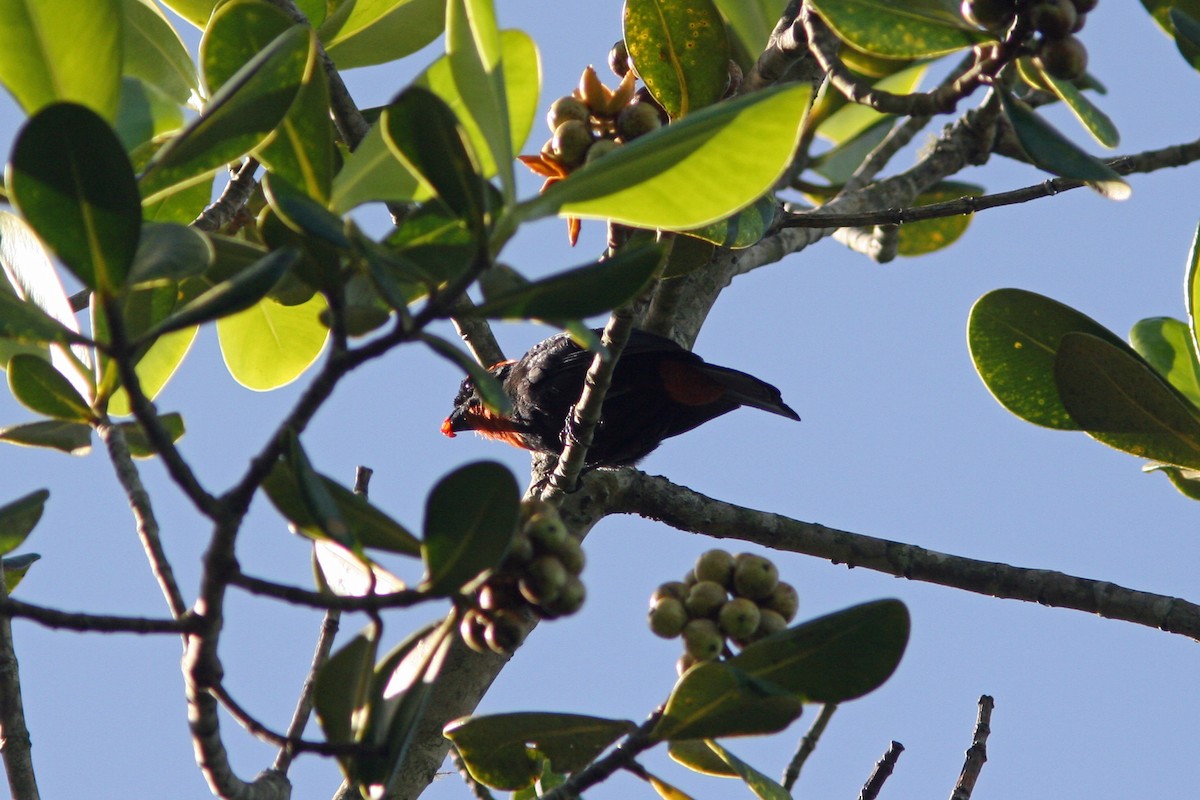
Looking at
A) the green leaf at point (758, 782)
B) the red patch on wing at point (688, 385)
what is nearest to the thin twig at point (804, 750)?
the green leaf at point (758, 782)

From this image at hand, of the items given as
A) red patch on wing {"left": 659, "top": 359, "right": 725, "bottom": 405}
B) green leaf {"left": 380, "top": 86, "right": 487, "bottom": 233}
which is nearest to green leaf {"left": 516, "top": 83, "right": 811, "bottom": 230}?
green leaf {"left": 380, "top": 86, "right": 487, "bottom": 233}

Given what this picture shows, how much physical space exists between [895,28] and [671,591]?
101cm

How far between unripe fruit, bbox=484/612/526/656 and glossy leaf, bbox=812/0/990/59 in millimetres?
1104

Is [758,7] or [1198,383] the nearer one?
[1198,383]

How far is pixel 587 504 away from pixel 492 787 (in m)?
1.37

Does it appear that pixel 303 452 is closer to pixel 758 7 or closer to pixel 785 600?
pixel 785 600

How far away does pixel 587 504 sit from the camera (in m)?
3.38

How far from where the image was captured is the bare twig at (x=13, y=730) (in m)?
2.28

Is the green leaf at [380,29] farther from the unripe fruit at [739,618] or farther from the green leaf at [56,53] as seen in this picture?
the unripe fruit at [739,618]

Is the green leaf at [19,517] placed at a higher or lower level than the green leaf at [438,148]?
higher

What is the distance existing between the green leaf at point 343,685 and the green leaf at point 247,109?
679 mm

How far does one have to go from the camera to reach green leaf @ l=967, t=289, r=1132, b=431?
2379 millimetres

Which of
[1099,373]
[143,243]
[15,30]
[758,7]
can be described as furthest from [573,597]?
[758,7]

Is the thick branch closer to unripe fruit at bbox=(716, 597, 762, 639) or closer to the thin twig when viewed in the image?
the thin twig
